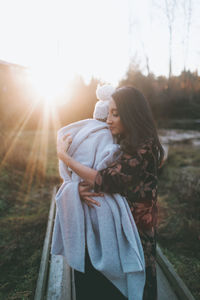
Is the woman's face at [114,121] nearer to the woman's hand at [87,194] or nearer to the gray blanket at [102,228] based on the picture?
the gray blanket at [102,228]

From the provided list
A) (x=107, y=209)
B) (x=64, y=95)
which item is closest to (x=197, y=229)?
(x=107, y=209)

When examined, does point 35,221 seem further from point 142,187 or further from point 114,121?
point 114,121

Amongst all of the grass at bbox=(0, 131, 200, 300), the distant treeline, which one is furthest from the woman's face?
the distant treeline

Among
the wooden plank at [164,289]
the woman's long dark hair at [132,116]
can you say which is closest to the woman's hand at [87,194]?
the woman's long dark hair at [132,116]

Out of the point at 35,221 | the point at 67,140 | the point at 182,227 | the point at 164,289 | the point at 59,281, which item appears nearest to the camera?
the point at 67,140

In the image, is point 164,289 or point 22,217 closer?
point 164,289

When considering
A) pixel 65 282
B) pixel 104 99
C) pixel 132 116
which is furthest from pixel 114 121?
pixel 65 282

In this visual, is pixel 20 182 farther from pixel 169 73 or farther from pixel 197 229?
pixel 169 73

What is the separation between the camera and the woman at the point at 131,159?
1.29 metres

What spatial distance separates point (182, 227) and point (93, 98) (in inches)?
623

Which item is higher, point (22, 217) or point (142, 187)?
point (142, 187)

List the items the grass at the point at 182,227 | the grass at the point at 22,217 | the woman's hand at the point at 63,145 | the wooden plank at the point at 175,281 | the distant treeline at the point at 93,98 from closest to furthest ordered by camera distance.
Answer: the woman's hand at the point at 63,145 → the wooden plank at the point at 175,281 → the grass at the point at 22,217 → the grass at the point at 182,227 → the distant treeline at the point at 93,98

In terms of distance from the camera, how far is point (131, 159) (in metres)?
1.29

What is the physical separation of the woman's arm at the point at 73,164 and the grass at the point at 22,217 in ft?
5.90
